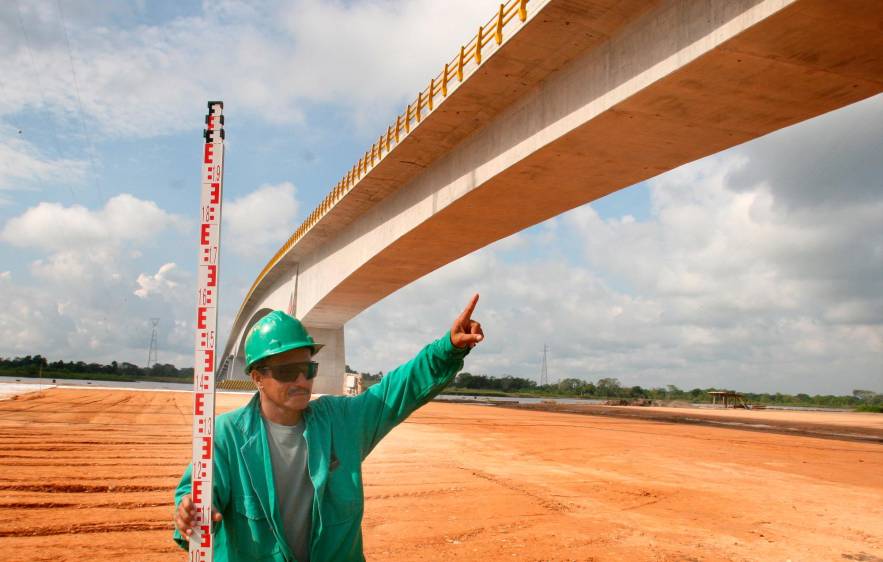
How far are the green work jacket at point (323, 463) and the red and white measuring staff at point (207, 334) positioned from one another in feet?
0.21

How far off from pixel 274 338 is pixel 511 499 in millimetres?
5756

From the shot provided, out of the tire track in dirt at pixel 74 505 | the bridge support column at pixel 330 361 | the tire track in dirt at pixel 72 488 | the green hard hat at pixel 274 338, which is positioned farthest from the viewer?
the bridge support column at pixel 330 361

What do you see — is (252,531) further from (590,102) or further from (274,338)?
(590,102)

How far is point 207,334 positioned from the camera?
2900 millimetres

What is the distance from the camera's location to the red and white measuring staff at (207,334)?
2.54 metres

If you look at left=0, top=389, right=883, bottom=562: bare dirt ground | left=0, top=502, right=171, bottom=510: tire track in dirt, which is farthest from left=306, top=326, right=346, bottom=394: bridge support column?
left=0, top=502, right=171, bottom=510: tire track in dirt

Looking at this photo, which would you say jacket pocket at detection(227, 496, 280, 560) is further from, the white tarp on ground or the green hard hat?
the white tarp on ground

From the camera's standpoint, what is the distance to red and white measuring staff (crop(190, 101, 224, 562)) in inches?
100.0

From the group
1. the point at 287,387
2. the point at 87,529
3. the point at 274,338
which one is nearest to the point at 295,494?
the point at 287,387

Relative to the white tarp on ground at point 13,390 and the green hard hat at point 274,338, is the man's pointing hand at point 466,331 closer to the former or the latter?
the green hard hat at point 274,338

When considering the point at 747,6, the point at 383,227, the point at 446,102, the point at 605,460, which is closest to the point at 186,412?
the point at 383,227

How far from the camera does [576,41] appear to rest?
37.9 ft

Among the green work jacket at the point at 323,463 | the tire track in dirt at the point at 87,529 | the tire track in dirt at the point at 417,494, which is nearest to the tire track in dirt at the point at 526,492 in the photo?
the tire track in dirt at the point at 417,494

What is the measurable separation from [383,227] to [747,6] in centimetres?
1508
